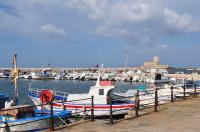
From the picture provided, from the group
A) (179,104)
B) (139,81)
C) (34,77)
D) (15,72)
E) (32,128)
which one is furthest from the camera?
(34,77)

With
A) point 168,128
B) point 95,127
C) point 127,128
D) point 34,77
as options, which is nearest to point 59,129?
point 95,127

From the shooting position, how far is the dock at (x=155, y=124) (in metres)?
12.8

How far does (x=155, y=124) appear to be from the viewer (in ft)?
45.0

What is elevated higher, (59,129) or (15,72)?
(15,72)

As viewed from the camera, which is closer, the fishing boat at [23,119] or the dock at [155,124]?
the dock at [155,124]

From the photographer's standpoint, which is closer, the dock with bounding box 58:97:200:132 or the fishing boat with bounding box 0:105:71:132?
the dock with bounding box 58:97:200:132

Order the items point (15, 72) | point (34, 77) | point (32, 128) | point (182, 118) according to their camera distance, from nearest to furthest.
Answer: point (182, 118) < point (32, 128) < point (15, 72) < point (34, 77)

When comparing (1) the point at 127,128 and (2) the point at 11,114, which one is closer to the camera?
(1) the point at 127,128

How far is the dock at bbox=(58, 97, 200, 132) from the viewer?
42.0ft

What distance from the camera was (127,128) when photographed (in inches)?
511

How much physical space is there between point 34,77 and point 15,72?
111m

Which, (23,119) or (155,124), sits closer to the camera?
(155,124)

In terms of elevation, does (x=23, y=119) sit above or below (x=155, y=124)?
below

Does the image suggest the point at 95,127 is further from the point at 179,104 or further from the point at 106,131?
the point at 179,104
